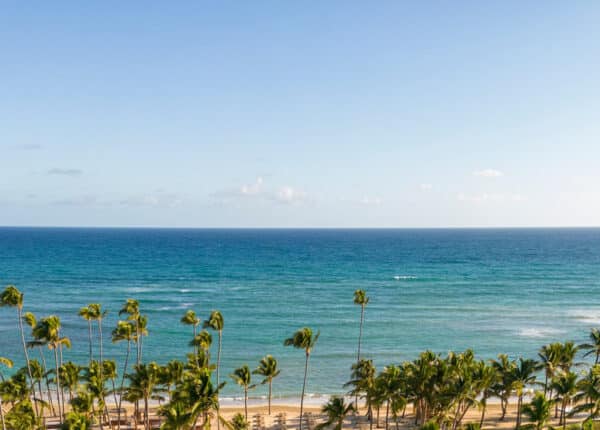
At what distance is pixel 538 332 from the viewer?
91.9 metres

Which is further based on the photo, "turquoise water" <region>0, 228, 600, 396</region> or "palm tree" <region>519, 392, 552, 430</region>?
"turquoise water" <region>0, 228, 600, 396</region>

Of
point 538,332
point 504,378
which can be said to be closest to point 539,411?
point 504,378

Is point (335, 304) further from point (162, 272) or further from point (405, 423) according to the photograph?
point (162, 272)

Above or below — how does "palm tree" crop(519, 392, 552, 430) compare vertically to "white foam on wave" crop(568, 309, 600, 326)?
above

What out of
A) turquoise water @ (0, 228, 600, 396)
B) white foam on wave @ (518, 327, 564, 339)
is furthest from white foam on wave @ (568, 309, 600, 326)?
white foam on wave @ (518, 327, 564, 339)

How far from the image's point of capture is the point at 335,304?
117688 millimetres

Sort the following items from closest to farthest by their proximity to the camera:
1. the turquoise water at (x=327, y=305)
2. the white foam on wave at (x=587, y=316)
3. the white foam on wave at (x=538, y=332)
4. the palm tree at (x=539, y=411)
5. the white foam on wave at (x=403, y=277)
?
the palm tree at (x=539, y=411), the turquoise water at (x=327, y=305), the white foam on wave at (x=538, y=332), the white foam on wave at (x=587, y=316), the white foam on wave at (x=403, y=277)

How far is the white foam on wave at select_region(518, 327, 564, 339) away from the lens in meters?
89.6

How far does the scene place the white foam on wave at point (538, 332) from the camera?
3526 inches

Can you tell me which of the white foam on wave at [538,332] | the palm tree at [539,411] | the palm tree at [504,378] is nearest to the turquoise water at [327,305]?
the white foam on wave at [538,332]

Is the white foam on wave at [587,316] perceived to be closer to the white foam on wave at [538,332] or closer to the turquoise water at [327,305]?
the turquoise water at [327,305]

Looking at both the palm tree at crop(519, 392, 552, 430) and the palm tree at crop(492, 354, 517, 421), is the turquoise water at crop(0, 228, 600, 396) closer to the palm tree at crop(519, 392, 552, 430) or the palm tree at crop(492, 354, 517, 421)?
the palm tree at crop(492, 354, 517, 421)

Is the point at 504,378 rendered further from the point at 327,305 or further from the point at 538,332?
the point at 327,305

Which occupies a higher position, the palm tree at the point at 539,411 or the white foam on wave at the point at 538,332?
the palm tree at the point at 539,411
